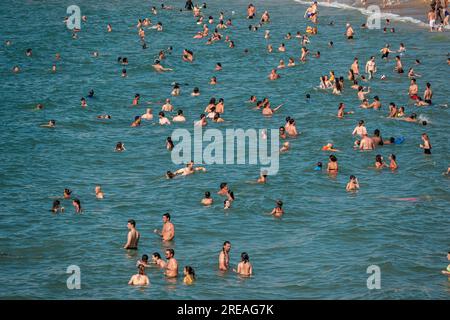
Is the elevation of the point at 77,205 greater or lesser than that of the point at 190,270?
greater

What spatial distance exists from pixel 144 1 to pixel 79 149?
38193 mm

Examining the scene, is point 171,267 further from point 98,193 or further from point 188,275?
point 98,193

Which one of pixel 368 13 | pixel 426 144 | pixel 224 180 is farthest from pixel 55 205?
pixel 368 13

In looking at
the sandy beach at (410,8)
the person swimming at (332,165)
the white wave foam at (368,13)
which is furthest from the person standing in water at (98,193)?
the sandy beach at (410,8)

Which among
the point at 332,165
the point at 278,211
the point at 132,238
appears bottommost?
the point at 132,238

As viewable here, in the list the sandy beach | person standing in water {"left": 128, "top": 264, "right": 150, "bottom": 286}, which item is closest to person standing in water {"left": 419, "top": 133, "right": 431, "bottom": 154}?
person standing in water {"left": 128, "top": 264, "right": 150, "bottom": 286}

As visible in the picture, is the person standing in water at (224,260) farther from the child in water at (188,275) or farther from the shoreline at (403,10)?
the shoreline at (403,10)

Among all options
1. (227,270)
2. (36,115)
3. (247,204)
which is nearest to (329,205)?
(247,204)

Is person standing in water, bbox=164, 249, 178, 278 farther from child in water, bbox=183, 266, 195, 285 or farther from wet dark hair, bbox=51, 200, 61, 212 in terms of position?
wet dark hair, bbox=51, 200, 61, 212

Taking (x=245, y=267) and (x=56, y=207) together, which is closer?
(x=245, y=267)

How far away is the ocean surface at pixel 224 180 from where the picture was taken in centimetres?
2583

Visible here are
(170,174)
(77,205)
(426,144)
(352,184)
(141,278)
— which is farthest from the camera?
(426,144)

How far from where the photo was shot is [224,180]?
114 feet

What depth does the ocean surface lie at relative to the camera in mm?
25828
